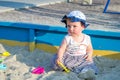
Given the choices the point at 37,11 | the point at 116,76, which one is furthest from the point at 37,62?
the point at 37,11

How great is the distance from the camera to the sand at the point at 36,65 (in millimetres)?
2236

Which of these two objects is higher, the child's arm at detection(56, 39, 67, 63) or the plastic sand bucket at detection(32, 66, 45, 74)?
the child's arm at detection(56, 39, 67, 63)

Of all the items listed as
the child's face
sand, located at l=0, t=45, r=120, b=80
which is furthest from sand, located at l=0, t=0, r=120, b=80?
the child's face

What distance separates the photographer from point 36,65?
2492 mm

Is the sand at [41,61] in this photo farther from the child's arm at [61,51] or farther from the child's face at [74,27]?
the child's face at [74,27]

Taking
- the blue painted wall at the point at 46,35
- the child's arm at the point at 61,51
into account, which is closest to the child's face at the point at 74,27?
the child's arm at the point at 61,51

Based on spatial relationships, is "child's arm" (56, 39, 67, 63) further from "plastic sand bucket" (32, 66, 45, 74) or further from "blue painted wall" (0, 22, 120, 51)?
"blue painted wall" (0, 22, 120, 51)

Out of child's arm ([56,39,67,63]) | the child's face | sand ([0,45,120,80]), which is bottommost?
sand ([0,45,120,80])

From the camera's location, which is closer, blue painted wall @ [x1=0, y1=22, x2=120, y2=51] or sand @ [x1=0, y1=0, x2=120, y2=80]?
sand @ [x1=0, y1=0, x2=120, y2=80]

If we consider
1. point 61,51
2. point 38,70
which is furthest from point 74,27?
point 38,70

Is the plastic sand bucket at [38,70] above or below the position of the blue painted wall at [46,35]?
below

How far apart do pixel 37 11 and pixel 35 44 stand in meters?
1.77

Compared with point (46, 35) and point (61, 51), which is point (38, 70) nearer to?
point (61, 51)

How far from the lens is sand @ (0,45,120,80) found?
224 cm
